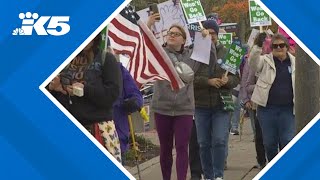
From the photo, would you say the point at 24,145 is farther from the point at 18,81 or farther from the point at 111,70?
the point at 111,70

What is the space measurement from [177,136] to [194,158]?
3.26 feet

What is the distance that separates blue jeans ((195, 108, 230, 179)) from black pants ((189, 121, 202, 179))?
50 cm

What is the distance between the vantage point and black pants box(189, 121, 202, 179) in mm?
5930

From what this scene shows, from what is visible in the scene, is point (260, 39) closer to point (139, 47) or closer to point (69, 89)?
point (139, 47)

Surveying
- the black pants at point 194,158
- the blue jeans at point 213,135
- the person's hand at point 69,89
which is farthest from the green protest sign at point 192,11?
the person's hand at point 69,89

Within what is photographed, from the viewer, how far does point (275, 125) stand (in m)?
5.16

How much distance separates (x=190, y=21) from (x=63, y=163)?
2.28 metres

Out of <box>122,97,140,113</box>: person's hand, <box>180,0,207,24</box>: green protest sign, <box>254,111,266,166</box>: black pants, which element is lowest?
<box>254,111,266,166</box>: black pants

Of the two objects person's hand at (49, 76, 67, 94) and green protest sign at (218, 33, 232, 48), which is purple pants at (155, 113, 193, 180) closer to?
green protest sign at (218, 33, 232, 48)

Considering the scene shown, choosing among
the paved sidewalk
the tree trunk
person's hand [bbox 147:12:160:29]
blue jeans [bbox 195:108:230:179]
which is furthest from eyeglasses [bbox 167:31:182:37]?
the paved sidewalk

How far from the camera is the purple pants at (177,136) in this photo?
501 centimetres

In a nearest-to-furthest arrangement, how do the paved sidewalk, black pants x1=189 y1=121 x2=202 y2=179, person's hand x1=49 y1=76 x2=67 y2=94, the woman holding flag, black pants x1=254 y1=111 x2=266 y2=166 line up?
person's hand x1=49 y1=76 x2=67 y2=94 < the woman holding flag < black pants x1=189 y1=121 x2=202 y2=179 < the paved sidewalk < black pants x1=254 y1=111 x2=266 y2=166

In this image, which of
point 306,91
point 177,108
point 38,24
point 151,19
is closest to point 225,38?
point 177,108

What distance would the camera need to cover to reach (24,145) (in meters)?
2.61
